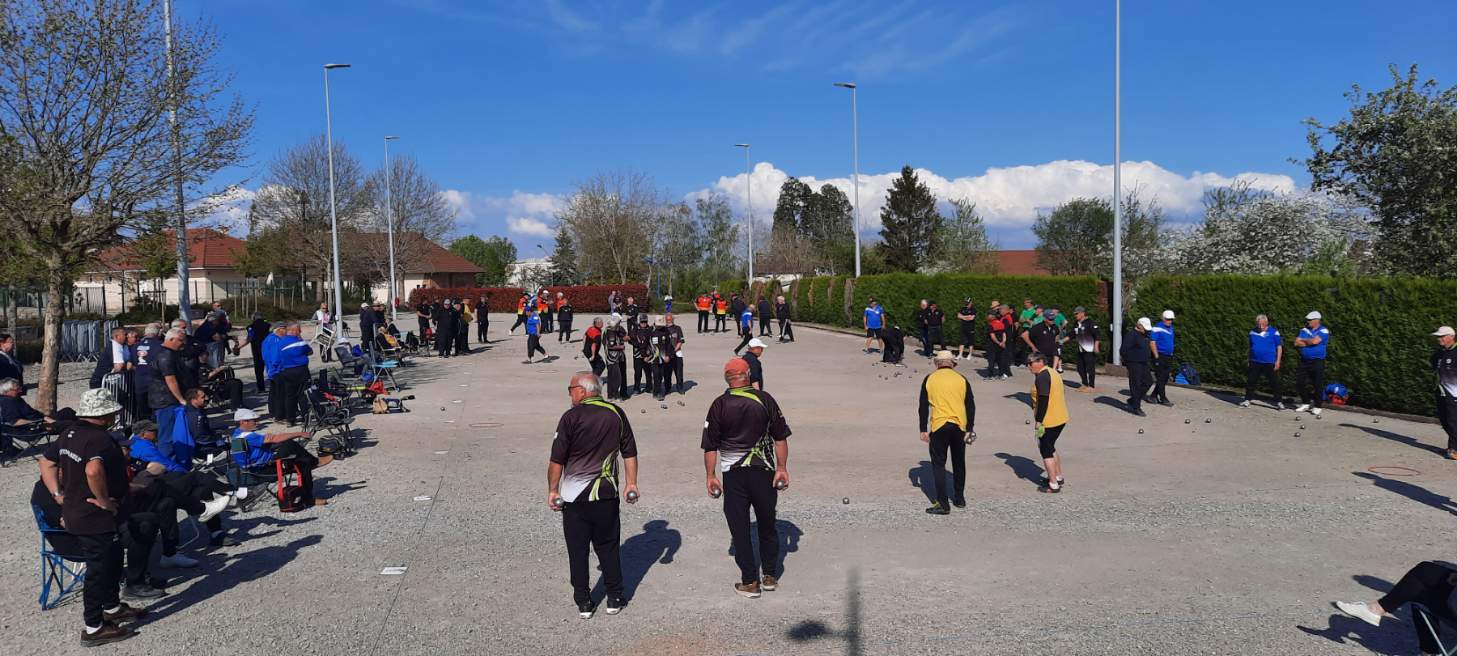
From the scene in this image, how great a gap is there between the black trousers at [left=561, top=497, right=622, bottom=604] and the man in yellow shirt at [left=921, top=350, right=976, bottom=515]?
344 cm

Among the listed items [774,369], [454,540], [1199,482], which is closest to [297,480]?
[454,540]

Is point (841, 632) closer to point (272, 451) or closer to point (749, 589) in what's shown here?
point (749, 589)

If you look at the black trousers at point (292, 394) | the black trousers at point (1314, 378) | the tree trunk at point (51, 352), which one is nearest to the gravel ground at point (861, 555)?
the black trousers at point (1314, 378)

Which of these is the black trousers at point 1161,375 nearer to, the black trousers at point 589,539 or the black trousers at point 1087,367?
the black trousers at point 1087,367

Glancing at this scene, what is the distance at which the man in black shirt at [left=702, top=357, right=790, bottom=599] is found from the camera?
6.06m

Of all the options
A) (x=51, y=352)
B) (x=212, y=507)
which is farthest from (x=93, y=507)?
(x=51, y=352)

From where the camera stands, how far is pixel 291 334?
12.6 meters

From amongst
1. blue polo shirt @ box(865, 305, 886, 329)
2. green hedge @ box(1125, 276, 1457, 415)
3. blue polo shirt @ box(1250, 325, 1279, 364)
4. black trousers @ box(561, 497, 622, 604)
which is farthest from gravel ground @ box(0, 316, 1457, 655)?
blue polo shirt @ box(865, 305, 886, 329)

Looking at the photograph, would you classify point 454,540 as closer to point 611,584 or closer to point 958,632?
point 611,584

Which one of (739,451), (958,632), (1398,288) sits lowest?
(958,632)

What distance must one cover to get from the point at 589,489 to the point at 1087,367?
12833mm

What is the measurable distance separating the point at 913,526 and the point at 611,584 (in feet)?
10.3

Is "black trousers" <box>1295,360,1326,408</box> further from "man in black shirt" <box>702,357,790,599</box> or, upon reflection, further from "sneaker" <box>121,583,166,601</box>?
"sneaker" <box>121,583,166,601</box>

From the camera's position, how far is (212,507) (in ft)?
23.3
